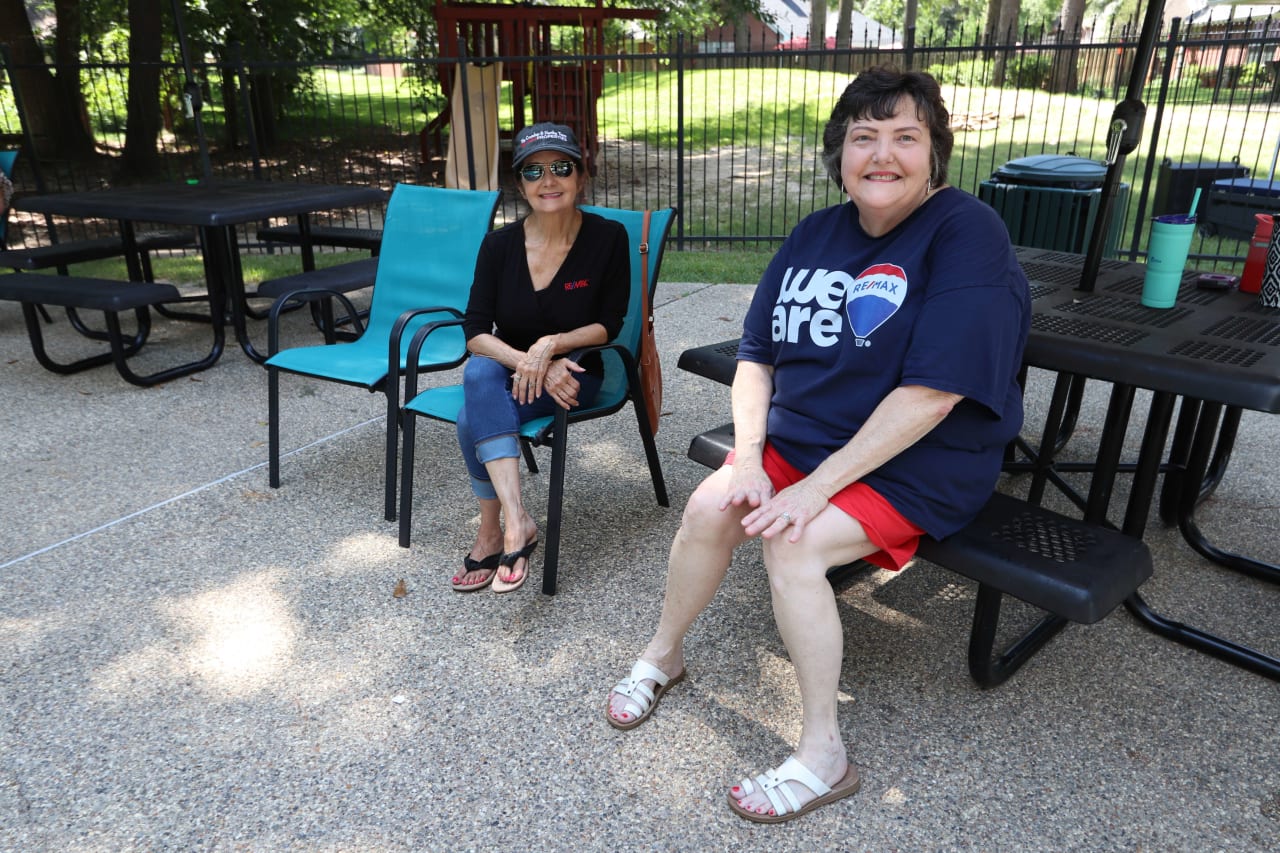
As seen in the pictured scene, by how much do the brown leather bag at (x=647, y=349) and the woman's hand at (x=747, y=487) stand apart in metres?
1.00

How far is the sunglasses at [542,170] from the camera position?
A: 296 centimetres

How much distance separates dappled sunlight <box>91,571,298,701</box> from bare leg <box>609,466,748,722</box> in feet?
3.33

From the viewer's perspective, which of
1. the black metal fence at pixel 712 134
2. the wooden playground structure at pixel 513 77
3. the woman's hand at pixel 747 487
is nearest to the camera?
the woman's hand at pixel 747 487

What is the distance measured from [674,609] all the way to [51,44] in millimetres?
16234

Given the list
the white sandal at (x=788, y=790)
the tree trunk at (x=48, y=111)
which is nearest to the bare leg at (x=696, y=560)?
the white sandal at (x=788, y=790)

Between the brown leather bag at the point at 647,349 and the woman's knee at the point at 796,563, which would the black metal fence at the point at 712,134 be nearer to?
the brown leather bag at the point at 647,349

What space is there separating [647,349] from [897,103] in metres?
1.38

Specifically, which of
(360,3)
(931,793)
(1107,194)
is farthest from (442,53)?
(931,793)

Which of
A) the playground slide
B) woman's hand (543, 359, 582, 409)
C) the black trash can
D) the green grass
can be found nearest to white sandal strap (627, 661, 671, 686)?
woman's hand (543, 359, 582, 409)

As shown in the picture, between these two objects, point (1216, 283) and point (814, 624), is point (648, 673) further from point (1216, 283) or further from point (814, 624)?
point (1216, 283)

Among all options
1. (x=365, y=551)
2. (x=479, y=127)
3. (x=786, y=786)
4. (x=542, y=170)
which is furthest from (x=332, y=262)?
(x=786, y=786)

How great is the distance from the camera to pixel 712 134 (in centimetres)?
1689

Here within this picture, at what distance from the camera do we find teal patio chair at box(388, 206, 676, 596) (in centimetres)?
299

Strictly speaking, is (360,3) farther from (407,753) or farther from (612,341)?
(407,753)
